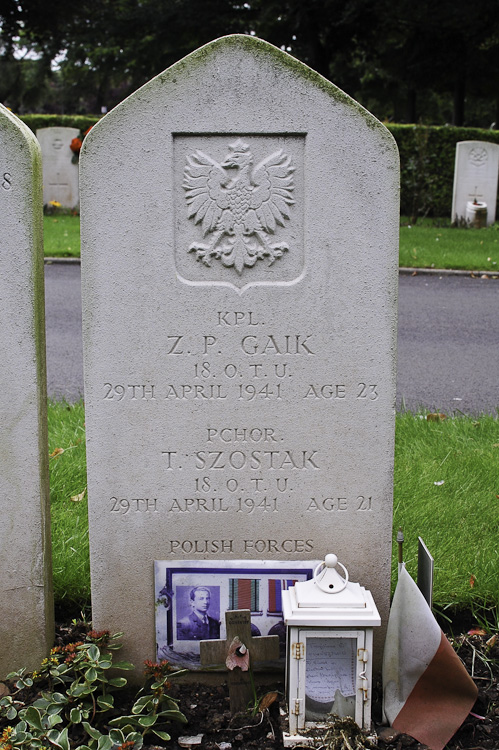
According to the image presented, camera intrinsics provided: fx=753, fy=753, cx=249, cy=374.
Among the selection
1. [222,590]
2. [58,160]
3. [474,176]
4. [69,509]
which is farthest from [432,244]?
[222,590]

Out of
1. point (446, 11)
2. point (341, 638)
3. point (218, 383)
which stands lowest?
point (341, 638)

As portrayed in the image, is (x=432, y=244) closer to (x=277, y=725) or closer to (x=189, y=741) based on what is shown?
(x=277, y=725)

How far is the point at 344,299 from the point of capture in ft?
7.89

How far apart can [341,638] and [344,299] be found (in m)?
1.04

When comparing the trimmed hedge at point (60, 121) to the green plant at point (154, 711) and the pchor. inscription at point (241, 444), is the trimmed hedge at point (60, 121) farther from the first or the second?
the green plant at point (154, 711)

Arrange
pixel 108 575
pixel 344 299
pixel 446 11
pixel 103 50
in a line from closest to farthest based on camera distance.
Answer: pixel 344 299, pixel 108 575, pixel 446 11, pixel 103 50

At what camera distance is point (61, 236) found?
12.1 metres

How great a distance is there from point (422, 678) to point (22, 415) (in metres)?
1.50

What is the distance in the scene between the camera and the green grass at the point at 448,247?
1080cm

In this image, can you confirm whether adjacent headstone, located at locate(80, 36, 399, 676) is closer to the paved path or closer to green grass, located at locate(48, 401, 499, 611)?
green grass, located at locate(48, 401, 499, 611)

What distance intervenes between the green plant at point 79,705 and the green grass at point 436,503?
0.53 meters

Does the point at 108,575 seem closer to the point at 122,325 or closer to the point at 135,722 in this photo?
the point at 135,722

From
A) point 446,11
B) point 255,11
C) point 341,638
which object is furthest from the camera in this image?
point 255,11

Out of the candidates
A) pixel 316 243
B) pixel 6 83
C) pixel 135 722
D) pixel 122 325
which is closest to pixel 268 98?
pixel 316 243
